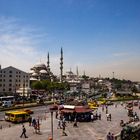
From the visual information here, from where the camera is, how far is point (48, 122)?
38.4 meters

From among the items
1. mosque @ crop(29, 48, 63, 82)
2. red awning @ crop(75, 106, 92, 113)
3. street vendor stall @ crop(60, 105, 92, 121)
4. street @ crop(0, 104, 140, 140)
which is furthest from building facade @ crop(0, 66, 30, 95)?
street @ crop(0, 104, 140, 140)

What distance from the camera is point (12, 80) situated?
10156cm

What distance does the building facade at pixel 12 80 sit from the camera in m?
98.8

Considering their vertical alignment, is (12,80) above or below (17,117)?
above

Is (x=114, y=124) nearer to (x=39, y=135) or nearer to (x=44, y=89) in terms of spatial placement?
(x=39, y=135)

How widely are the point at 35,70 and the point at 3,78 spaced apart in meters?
38.4

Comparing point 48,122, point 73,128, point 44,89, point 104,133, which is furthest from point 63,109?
point 44,89

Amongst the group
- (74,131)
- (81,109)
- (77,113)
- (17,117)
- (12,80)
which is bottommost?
(74,131)

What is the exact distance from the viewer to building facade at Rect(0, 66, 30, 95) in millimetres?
98750

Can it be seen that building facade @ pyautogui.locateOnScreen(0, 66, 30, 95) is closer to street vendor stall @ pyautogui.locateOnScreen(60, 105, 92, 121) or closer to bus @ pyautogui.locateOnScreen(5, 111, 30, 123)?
bus @ pyautogui.locateOnScreen(5, 111, 30, 123)

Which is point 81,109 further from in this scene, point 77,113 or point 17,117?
point 17,117

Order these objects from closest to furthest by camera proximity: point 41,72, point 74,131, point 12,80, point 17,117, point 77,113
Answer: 1. point 74,131
2. point 17,117
3. point 77,113
4. point 12,80
5. point 41,72

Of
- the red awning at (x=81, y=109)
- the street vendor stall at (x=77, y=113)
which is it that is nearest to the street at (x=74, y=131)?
the street vendor stall at (x=77, y=113)

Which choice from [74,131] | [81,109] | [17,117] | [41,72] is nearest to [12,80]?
[41,72]
